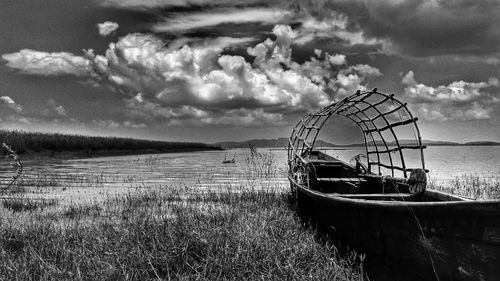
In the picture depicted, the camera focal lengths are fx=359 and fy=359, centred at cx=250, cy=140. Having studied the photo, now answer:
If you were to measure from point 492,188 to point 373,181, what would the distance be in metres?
A: 8.42

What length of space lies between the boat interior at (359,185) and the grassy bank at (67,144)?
103 feet

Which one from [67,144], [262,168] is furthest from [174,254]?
[67,144]

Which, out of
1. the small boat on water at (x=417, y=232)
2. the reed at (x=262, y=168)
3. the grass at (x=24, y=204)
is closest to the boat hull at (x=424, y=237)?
the small boat on water at (x=417, y=232)

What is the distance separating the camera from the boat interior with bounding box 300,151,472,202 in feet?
20.5

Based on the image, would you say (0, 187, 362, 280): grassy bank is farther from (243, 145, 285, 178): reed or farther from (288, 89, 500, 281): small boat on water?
(243, 145, 285, 178): reed

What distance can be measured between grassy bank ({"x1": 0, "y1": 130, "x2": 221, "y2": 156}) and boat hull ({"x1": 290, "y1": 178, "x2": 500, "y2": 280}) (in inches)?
1385

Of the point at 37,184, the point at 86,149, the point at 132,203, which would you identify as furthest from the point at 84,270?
the point at 86,149

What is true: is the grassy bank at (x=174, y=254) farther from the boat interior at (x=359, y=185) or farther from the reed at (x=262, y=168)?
the reed at (x=262, y=168)

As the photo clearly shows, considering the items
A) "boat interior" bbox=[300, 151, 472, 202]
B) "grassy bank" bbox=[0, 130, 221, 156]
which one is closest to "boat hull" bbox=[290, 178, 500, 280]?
"boat interior" bbox=[300, 151, 472, 202]

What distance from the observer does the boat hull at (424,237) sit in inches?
131

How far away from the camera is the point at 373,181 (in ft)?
29.1

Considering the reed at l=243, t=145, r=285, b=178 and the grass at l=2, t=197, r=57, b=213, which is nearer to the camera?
the grass at l=2, t=197, r=57, b=213

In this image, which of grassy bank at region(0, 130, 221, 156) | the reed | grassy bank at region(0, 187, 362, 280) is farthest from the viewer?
grassy bank at region(0, 130, 221, 156)

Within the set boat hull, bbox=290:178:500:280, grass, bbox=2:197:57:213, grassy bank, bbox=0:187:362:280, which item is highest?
boat hull, bbox=290:178:500:280
